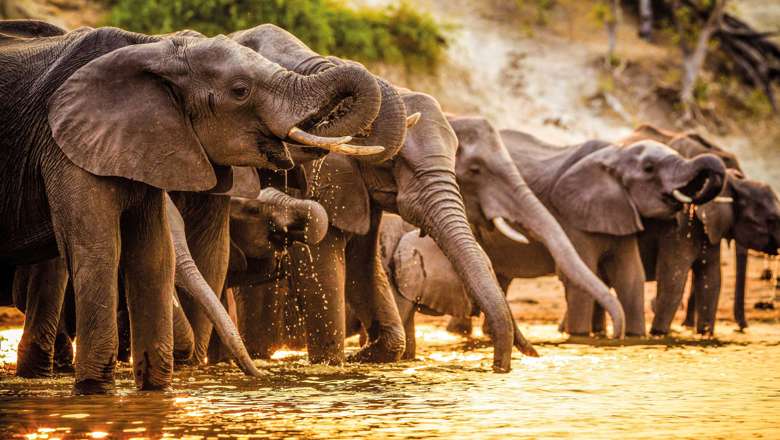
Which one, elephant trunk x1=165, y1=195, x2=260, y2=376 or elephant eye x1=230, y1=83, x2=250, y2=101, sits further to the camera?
elephant trunk x1=165, y1=195, x2=260, y2=376

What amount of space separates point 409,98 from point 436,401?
9.18 ft

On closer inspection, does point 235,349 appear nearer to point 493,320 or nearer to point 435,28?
point 493,320

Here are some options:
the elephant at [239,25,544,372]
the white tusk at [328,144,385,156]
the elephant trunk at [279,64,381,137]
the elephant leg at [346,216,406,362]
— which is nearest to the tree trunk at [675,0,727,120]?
the elephant leg at [346,216,406,362]

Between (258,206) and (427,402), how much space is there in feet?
9.22

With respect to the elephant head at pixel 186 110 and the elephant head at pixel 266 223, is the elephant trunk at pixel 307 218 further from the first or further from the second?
the elephant head at pixel 186 110

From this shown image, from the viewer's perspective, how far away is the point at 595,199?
43.1 feet

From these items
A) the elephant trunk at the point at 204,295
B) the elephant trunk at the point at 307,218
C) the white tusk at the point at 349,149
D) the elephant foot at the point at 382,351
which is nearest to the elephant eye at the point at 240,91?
the white tusk at the point at 349,149

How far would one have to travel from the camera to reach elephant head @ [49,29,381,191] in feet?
21.2

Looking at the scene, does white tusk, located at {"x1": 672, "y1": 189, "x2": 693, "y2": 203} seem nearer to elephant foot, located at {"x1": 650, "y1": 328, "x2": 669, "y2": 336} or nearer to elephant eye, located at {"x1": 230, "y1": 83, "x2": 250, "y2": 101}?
elephant foot, located at {"x1": 650, "y1": 328, "x2": 669, "y2": 336}

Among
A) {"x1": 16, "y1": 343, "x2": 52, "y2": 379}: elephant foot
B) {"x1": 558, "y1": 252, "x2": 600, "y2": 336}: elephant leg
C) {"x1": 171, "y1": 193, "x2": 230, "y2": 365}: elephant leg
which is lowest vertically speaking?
{"x1": 16, "y1": 343, "x2": 52, "y2": 379}: elephant foot

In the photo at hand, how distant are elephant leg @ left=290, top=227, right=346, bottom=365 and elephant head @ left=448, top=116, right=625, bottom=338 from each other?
1304 mm

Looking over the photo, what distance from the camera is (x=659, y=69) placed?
28547 mm

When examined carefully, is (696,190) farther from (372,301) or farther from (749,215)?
(372,301)

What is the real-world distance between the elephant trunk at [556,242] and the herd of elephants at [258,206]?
0.05ft
